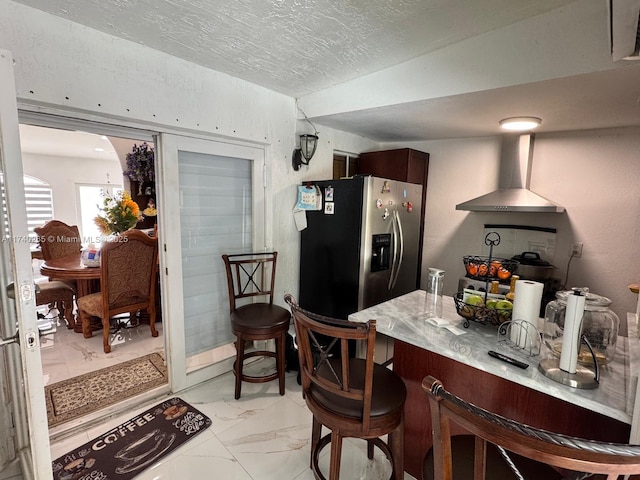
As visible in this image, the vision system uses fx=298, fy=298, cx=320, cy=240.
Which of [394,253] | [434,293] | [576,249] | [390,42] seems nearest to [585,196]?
[576,249]

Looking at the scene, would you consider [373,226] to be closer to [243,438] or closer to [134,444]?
[243,438]

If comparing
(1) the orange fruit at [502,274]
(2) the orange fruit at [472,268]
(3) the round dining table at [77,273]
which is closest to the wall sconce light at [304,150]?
(2) the orange fruit at [472,268]

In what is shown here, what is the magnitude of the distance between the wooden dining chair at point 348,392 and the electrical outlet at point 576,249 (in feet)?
7.80

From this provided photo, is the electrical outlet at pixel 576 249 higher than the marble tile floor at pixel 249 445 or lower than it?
higher

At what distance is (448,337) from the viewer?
1.40 m

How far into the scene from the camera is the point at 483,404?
134 centimetres

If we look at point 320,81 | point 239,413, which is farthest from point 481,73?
point 239,413

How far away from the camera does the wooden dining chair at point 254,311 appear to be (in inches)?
88.3

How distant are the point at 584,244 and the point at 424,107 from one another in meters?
1.95

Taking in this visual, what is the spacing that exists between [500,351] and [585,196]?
230 cm

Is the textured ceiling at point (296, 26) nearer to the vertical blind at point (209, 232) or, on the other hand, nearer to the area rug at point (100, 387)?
the vertical blind at point (209, 232)

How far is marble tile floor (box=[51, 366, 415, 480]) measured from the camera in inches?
66.2

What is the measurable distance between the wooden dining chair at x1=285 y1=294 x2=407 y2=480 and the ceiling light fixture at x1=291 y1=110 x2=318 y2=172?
186 centimetres

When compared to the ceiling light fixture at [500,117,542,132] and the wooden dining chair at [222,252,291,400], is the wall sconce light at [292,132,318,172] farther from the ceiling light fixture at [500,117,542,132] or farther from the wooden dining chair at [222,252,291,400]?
the ceiling light fixture at [500,117,542,132]
